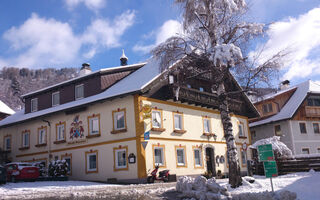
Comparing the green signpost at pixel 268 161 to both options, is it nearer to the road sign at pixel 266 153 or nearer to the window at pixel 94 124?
the road sign at pixel 266 153

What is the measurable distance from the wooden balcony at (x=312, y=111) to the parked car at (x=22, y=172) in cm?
2715

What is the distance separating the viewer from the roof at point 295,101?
35.2m

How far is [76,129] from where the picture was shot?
81.7 feet

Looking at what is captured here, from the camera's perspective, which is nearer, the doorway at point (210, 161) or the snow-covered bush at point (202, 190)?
the snow-covered bush at point (202, 190)

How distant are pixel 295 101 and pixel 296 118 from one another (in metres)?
1.95

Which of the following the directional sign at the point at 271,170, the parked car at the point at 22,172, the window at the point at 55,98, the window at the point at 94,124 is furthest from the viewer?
the window at the point at 55,98

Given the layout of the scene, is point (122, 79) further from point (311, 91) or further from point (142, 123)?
point (311, 91)

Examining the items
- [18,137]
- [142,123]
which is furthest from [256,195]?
[18,137]

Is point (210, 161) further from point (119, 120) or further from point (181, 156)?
point (119, 120)

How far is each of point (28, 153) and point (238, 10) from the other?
2097 cm

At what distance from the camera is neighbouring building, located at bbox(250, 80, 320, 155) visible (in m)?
35.2

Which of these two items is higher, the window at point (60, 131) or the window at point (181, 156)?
the window at point (60, 131)

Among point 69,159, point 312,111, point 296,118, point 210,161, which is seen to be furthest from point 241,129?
point 69,159

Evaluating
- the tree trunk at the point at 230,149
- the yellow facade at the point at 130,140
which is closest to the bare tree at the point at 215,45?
the tree trunk at the point at 230,149
